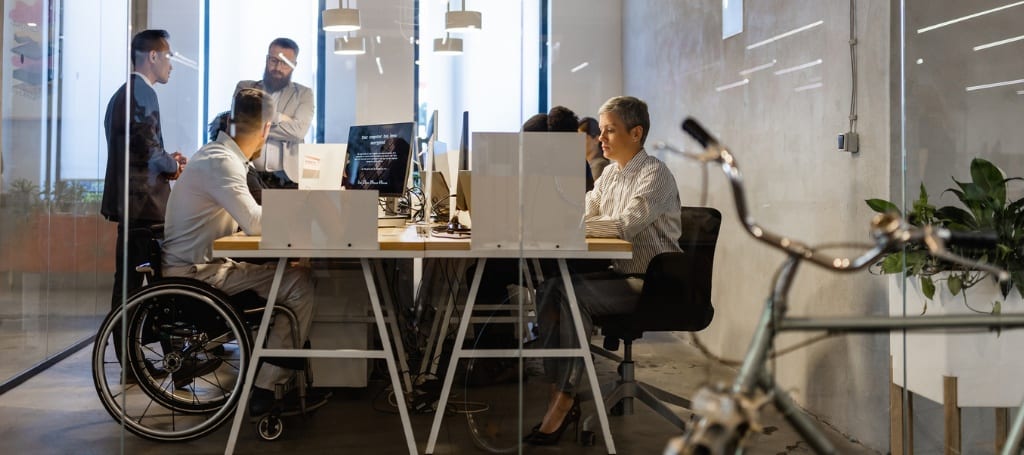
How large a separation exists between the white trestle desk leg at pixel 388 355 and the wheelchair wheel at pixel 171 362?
0.42 metres

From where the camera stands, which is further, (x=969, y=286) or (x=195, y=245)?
(x=195, y=245)

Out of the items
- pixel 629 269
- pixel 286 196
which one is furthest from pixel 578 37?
pixel 286 196

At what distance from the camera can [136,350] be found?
3180mm

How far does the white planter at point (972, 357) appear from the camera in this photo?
9.70 feet

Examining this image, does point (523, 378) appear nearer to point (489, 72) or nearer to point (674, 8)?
point (489, 72)

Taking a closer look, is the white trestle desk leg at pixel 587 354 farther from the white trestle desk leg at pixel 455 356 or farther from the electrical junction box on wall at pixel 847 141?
the electrical junction box on wall at pixel 847 141

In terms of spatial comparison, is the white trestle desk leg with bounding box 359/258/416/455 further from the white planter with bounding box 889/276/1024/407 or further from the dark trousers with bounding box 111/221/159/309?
the white planter with bounding box 889/276/1024/407

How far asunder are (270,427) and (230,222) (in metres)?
0.70

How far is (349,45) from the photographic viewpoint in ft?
10.2

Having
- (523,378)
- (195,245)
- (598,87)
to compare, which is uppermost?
(598,87)

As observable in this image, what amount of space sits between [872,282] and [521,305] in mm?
1209

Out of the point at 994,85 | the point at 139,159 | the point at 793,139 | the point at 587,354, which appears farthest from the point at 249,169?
→ the point at 994,85

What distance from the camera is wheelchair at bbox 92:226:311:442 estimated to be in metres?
3.11

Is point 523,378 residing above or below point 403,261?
below
